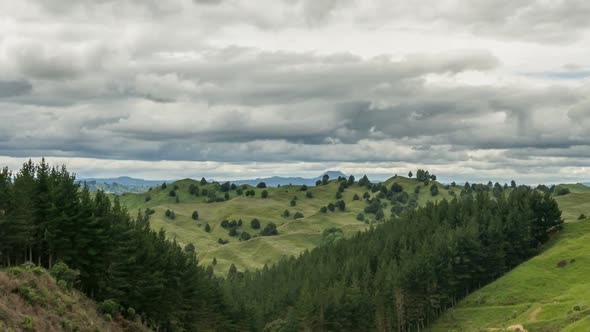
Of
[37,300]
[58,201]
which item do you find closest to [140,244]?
[58,201]

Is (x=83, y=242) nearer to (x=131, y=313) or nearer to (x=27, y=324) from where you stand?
(x=131, y=313)

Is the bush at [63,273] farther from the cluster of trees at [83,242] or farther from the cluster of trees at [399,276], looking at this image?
the cluster of trees at [399,276]

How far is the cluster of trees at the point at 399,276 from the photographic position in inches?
5354

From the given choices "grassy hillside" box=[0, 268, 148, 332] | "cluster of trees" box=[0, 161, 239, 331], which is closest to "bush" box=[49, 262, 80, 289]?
"grassy hillside" box=[0, 268, 148, 332]

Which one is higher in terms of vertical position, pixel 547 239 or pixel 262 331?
pixel 547 239

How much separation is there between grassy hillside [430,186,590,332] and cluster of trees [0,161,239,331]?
7319cm

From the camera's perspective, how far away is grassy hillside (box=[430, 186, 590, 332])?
11738 cm

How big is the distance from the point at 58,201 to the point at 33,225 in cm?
452

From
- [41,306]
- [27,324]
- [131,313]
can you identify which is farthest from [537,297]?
[27,324]

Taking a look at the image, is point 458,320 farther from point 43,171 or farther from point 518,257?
point 43,171

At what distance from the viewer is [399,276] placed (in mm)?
146750

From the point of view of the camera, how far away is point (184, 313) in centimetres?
9356

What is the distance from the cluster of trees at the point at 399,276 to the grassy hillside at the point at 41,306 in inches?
2539

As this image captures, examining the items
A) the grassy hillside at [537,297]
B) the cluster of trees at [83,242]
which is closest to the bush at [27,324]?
the cluster of trees at [83,242]
